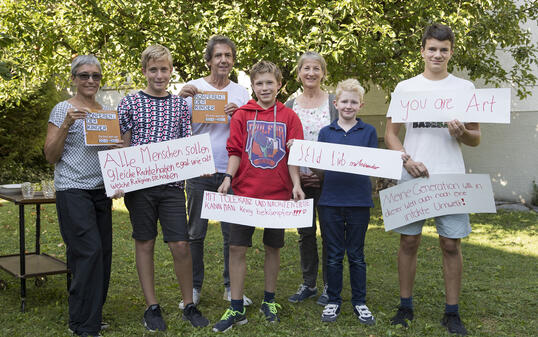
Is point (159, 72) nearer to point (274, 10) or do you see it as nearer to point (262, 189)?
point (262, 189)

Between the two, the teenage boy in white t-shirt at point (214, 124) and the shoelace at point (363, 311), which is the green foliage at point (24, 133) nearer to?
the teenage boy in white t-shirt at point (214, 124)

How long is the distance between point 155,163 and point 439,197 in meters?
2.07

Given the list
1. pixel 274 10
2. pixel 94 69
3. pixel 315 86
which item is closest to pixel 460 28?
pixel 274 10

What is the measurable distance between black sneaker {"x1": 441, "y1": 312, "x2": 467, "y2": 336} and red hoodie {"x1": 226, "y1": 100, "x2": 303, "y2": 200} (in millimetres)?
1493

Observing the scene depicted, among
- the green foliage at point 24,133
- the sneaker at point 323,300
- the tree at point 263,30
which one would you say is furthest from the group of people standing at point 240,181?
the green foliage at point 24,133

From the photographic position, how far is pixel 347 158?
396cm

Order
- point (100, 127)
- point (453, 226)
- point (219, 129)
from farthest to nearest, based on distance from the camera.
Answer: point (219, 129)
point (453, 226)
point (100, 127)

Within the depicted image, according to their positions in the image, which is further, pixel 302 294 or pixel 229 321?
pixel 302 294

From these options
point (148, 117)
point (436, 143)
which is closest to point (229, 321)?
point (148, 117)

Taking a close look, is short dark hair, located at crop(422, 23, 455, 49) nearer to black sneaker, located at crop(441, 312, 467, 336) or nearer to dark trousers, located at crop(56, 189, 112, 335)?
black sneaker, located at crop(441, 312, 467, 336)

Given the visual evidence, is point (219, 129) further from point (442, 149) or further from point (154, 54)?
point (442, 149)

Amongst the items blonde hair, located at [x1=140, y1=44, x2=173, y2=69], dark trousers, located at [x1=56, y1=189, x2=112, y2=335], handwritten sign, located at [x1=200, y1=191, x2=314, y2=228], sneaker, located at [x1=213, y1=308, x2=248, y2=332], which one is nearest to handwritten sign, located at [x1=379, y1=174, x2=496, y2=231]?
handwritten sign, located at [x1=200, y1=191, x2=314, y2=228]

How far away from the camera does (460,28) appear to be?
25.3ft

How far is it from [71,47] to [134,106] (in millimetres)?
7402
